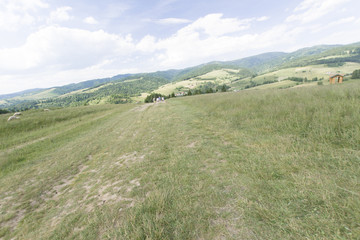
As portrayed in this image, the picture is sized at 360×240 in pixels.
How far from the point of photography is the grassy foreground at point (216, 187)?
2314 millimetres

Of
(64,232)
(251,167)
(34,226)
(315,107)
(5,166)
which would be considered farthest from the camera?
(5,166)

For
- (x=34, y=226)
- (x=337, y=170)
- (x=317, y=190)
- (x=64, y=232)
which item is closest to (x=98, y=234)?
(x=64, y=232)

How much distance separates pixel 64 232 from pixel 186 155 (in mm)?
3624

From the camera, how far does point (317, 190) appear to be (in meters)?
2.56

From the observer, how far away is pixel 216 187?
11.0 ft

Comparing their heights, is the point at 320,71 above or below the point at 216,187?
above

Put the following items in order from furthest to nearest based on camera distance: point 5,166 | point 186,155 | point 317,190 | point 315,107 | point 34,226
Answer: point 5,166, point 315,107, point 186,155, point 34,226, point 317,190

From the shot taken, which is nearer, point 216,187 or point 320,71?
point 216,187

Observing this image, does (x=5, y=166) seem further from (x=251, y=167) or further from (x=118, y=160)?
(x=251, y=167)

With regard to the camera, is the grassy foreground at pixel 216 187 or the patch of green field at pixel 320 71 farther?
the patch of green field at pixel 320 71

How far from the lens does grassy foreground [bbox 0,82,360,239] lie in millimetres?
2314

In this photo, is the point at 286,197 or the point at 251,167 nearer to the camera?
the point at 286,197

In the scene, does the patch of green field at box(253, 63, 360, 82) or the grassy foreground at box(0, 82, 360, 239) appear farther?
the patch of green field at box(253, 63, 360, 82)

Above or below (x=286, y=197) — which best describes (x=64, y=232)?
below
